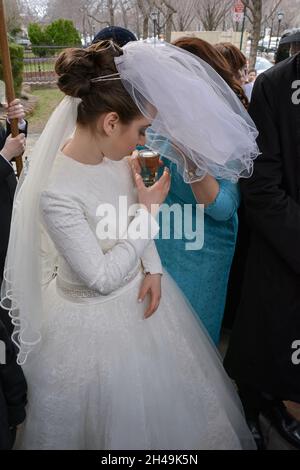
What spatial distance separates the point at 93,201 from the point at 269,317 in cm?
85

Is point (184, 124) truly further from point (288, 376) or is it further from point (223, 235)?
point (288, 376)

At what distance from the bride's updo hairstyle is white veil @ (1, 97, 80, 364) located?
3.3 inches

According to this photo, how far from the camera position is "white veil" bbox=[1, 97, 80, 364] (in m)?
1.28

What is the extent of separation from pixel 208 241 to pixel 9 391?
998 mm

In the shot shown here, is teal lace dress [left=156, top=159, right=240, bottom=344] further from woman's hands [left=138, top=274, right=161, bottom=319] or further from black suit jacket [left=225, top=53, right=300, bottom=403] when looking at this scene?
woman's hands [left=138, top=274, right=161, bottom=319]

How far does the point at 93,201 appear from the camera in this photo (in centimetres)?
126

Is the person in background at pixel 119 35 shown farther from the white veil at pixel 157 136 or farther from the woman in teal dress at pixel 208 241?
the white veil at pixel 157 136

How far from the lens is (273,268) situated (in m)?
1.53

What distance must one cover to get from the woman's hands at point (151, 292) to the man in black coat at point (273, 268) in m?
0.40

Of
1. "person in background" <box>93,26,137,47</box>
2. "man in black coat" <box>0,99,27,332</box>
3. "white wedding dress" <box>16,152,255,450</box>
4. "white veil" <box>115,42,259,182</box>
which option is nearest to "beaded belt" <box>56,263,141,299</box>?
"white wedding dress" <box>16,152,255,450</box>

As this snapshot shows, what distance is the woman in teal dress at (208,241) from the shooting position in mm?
1583

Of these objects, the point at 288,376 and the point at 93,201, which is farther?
the point at 288,376

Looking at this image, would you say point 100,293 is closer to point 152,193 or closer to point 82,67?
point 152,193
